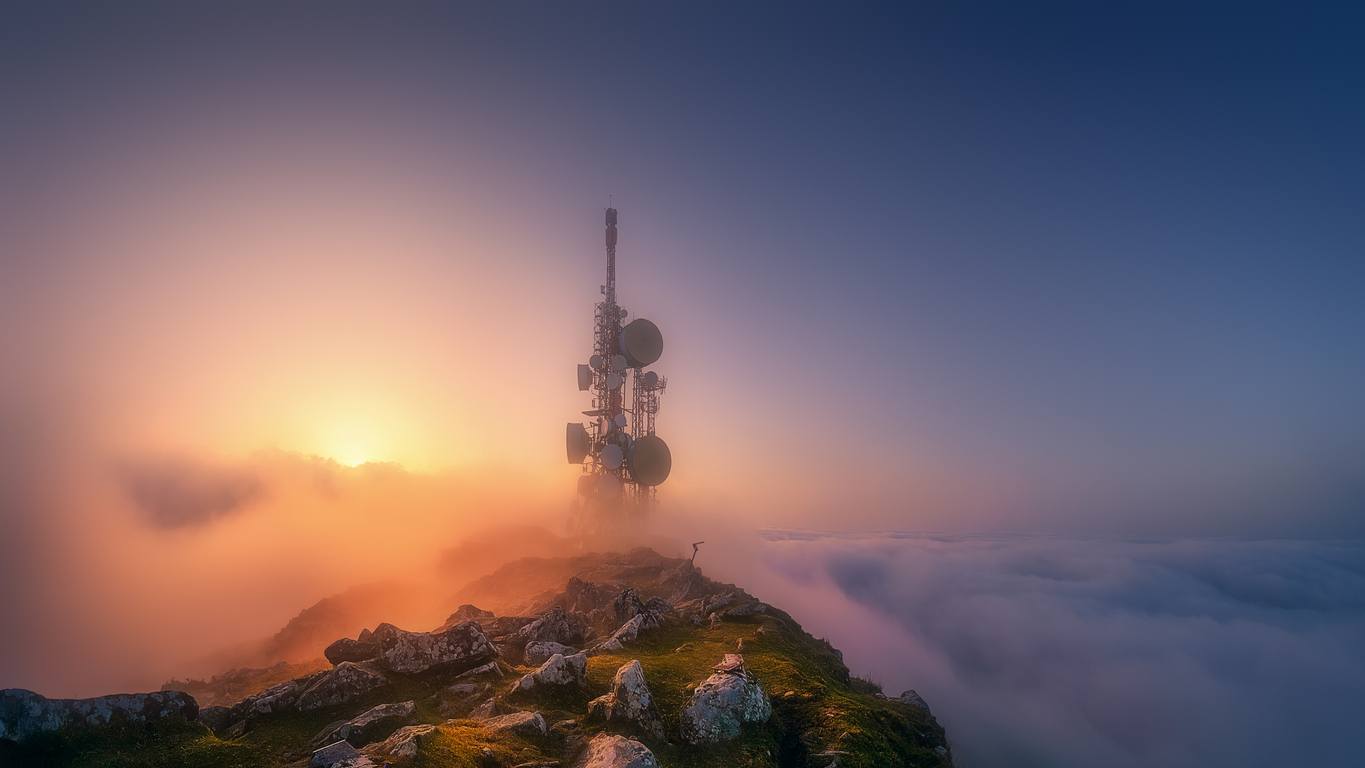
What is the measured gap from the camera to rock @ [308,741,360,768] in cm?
1290

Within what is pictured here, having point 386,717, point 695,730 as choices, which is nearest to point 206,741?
point 386,717

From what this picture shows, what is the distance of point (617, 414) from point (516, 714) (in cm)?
6286

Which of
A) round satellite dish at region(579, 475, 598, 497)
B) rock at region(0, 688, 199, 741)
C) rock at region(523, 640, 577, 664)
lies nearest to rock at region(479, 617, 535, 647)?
rock at region(523, 640, 577, 664)

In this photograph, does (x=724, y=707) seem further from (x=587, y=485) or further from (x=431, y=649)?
(x=587, y=485)

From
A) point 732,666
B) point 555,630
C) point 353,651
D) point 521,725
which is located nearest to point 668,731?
point 732,666

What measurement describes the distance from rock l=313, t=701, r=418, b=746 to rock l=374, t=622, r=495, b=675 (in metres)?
3.13

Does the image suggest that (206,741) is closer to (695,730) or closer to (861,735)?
(695,730)

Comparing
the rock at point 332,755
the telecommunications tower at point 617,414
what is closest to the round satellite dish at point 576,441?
the telecommunications tower at point 617,414

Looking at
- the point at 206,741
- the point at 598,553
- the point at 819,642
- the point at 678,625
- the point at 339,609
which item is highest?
the point at 206,741

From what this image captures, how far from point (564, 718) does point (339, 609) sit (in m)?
74.1

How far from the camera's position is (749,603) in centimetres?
3256

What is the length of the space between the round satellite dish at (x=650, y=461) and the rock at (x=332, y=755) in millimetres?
65000

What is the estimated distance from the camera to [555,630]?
28.0 metres

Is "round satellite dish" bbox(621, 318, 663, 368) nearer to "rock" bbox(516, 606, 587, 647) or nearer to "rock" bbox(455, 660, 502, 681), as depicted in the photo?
"rock" bbox(516, 606, 587, 647)
